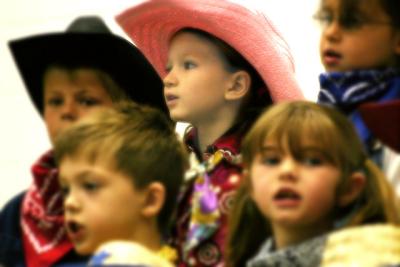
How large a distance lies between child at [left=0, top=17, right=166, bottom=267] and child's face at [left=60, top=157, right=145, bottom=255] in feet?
0.52

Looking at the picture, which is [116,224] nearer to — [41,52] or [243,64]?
[41,52]

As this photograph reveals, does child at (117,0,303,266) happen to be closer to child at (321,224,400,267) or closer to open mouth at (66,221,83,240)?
open mouth at (66,221,83,240)

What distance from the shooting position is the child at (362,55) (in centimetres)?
205

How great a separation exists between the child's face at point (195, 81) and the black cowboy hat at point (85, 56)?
8 centimetres

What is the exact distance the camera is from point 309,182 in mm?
1854

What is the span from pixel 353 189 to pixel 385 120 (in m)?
0.12

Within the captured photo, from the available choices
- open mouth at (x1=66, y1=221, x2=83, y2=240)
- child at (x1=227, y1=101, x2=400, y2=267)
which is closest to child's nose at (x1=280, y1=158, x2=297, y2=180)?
child at (x1=227, y1=101, x2=400, y2=267)

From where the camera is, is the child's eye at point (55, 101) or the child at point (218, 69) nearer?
the child's eye at point (55, 101)

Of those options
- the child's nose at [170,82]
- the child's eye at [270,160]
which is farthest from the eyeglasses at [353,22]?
the child's nose at [170,82]

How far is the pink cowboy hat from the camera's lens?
8.00 feet

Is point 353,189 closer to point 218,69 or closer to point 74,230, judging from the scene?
point 74,230

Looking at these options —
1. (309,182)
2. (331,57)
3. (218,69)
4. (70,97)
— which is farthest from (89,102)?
(309,182)

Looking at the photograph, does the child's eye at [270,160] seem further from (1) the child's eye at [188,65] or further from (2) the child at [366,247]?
(1) the child's eye at [188,65]

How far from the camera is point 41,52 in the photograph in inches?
89.8
